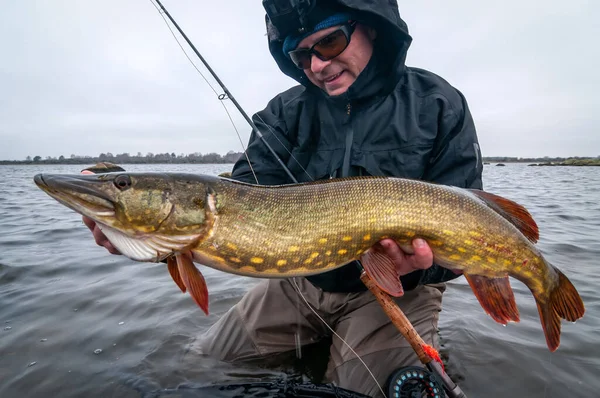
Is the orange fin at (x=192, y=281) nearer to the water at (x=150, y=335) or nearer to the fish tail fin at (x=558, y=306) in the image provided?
the water at (x=150, y=335)

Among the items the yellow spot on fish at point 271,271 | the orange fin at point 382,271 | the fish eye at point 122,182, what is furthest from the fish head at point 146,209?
the orange fin at point 382,271

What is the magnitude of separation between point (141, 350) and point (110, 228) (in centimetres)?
160

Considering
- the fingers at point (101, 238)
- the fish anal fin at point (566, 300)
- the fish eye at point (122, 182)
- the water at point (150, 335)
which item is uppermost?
the fish eye at point (122, 182)

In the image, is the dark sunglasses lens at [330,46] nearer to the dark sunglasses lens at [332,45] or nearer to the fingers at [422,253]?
the dark sunglasses lens at [332,45]

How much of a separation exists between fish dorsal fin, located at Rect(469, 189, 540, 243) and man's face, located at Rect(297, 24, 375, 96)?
1.27 meters

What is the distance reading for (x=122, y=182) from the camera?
6.00 feet

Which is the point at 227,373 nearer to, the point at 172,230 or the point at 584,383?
the point at 172,230

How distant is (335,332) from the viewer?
9.04 ft

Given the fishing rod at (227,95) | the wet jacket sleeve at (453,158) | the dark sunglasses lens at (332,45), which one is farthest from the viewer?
the fishing rod at (227,95)

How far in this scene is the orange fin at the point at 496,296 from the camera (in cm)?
211

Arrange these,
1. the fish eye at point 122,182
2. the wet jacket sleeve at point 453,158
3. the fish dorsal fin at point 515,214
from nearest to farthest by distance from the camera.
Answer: the fish eye at point 122,182, the fish dorsal fin at point 515,214, the wet jacket sleeve at point 453,158

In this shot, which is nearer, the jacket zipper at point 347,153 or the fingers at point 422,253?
the fingers at point 422,253

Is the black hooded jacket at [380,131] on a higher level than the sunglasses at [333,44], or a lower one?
lower

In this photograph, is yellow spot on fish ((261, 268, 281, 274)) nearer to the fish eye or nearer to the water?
the fish eye
